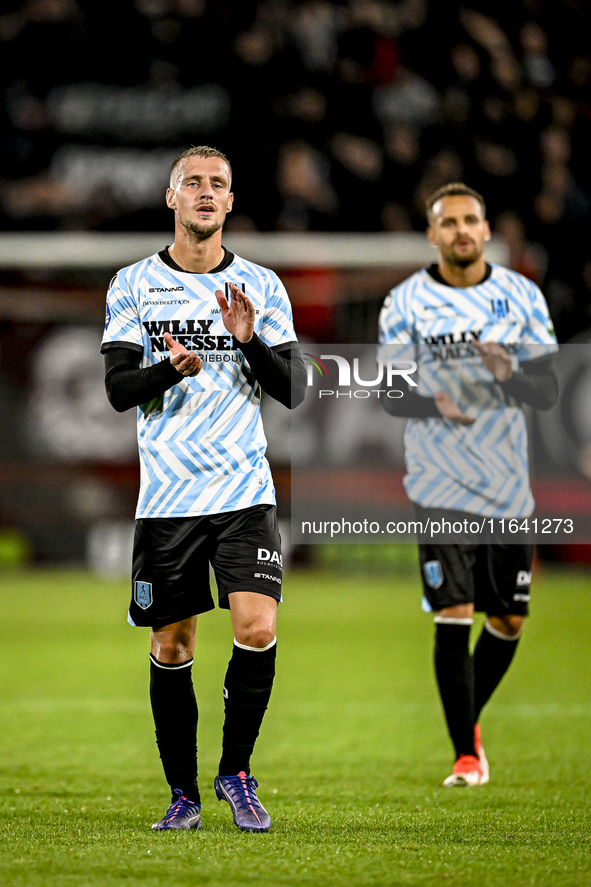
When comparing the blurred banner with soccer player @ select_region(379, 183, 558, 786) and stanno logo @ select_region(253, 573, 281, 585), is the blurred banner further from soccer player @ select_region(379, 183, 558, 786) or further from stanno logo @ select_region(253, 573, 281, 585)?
stanno logo @ select_region(253, 573, 281, 585)

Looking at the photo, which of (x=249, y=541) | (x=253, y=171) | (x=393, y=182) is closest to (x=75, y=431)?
(x=253, y=171)

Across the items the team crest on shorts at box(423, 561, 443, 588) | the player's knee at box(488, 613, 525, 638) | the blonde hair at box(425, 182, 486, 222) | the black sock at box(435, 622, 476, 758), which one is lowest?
the black sock at box(435, 622, 476, 758)

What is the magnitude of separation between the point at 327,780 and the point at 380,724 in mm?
1315

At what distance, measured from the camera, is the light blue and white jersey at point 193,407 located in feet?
12.1

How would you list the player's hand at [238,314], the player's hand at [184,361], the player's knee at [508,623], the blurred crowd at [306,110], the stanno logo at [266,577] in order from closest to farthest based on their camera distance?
the player's hand at [184,361], the player's hand at [238,314], the stanno logo at [266,577], the player's knee at [508,623], the blurred crowd at [306,110]

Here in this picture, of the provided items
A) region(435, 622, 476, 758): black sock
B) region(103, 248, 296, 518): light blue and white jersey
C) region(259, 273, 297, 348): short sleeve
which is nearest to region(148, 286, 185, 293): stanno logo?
region(103, 248, 296, 518): light blue and white jersey

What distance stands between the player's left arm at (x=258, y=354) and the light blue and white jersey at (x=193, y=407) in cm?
10

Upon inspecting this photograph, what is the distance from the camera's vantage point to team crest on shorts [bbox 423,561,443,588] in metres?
4.59

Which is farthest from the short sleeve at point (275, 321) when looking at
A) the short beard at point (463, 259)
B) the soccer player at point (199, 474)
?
the short beard at point (463, 259)

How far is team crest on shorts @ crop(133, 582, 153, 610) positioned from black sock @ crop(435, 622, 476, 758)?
1.41 m

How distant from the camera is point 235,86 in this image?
50.3 feet

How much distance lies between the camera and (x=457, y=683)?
4562mm

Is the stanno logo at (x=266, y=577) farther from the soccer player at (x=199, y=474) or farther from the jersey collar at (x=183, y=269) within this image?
the jersey collar at (x=183, y=269)

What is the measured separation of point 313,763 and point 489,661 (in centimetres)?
86
